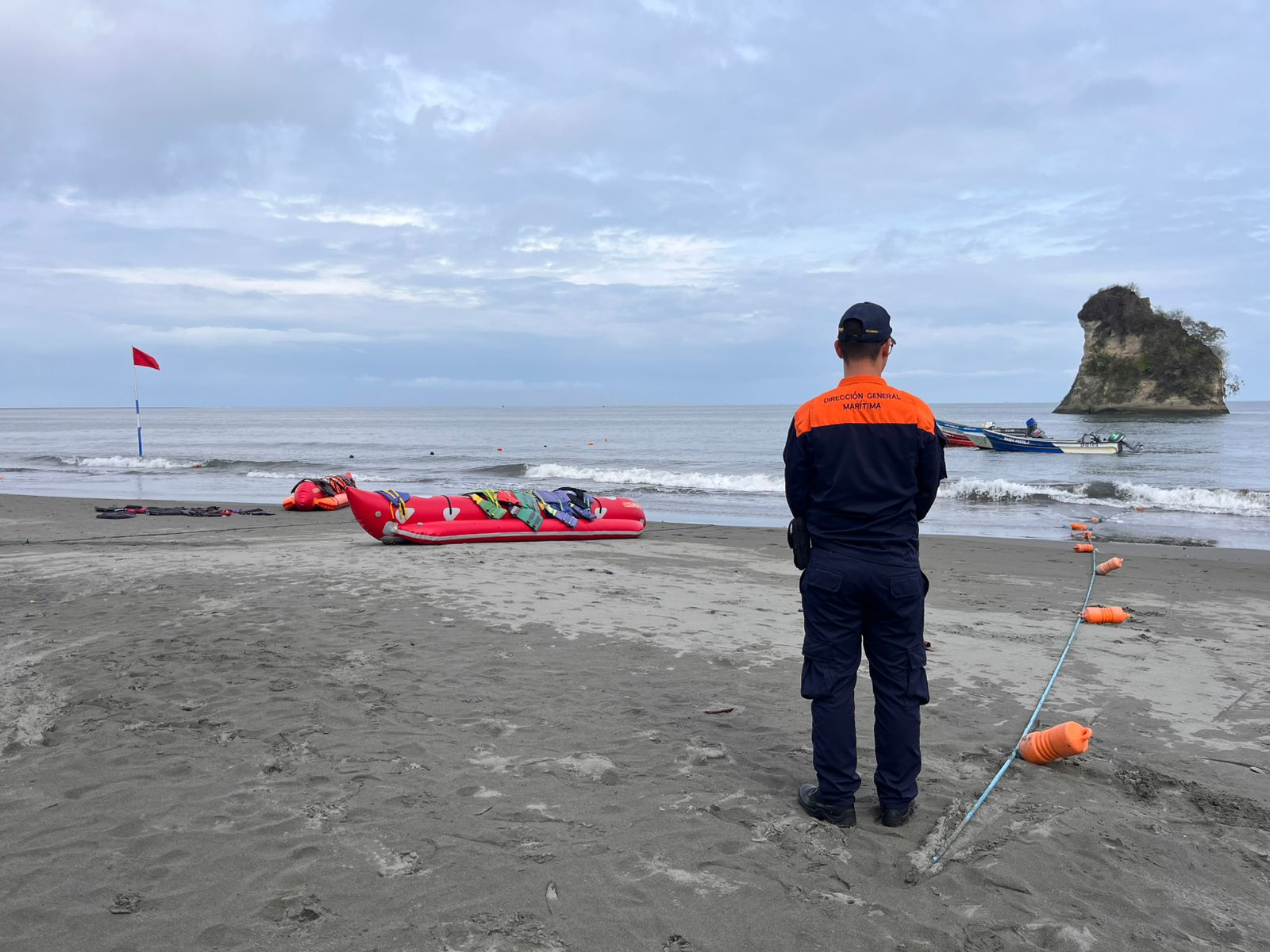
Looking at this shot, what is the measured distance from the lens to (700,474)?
2908 cm

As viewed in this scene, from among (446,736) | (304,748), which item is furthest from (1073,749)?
(304,748)

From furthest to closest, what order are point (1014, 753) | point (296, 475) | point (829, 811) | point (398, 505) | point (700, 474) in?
1. point (700, 474)
2. point (296, 475)
3. point (398, 505)
4. point (1014, 753)
5. point (829, 811)

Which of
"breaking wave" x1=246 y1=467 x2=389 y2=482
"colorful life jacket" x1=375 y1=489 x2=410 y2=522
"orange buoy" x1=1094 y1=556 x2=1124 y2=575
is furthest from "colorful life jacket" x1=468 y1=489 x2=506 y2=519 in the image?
"breaking wave" x1=246 y1=467 x2=389 y2=482

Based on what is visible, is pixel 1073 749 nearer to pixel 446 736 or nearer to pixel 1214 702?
pixel 1214 702

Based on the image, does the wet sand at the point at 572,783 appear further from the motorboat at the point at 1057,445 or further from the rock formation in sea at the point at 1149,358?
the rock formation in sea at the point at 1149,358

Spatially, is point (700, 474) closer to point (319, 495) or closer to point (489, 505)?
point (319, 495)

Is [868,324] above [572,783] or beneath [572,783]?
above

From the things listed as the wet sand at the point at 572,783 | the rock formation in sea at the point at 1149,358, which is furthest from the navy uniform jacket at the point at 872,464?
the rock formation in sea at the point at 1149,358

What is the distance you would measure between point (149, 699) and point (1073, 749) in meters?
4.78

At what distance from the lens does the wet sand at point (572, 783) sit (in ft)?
8.80

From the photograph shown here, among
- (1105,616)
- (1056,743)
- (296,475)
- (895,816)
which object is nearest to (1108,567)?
(1105,616)

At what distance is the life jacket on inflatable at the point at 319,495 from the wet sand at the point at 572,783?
29.9ft

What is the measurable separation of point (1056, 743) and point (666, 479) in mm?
22275

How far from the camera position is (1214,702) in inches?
195
